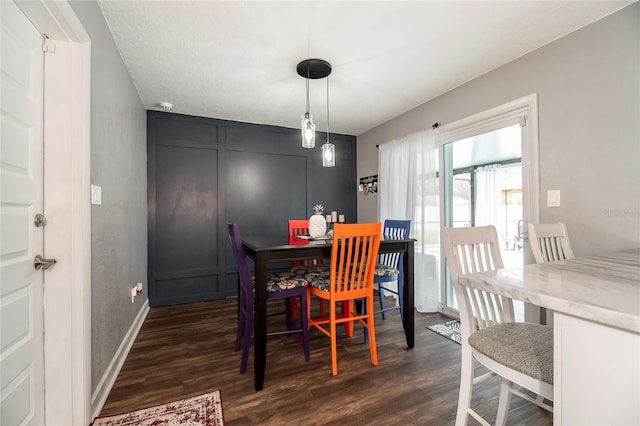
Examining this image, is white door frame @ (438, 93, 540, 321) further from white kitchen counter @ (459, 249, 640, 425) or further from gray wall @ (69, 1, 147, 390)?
gray wall @ (69, 1, 147, 390)

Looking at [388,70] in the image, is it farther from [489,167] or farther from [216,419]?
[216,419]

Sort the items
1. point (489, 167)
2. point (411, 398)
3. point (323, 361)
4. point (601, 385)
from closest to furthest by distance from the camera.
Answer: point (601, 385), point (411, 398), point (323, 361), point (489, 167)

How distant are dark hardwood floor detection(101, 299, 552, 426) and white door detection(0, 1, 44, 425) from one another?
0.60 meters

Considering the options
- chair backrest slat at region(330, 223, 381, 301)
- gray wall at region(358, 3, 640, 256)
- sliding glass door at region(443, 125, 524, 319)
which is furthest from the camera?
sliding glass door at region(443, 125, 524, 319)

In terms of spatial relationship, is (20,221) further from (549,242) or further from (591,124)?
(591,124)

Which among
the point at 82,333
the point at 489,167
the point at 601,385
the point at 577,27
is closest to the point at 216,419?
the point at 82,333

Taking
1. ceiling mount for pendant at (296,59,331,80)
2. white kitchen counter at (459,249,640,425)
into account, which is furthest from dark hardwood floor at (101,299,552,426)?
ceiling mount for pendant at (296,59,331,80)

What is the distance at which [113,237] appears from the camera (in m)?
2.03

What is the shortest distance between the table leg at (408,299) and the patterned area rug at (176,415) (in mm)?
1523

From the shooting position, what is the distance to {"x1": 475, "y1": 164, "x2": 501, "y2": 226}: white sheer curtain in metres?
3.03

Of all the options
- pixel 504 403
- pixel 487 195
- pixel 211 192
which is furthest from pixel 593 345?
pixel 211 192

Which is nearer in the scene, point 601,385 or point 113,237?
point 601,385

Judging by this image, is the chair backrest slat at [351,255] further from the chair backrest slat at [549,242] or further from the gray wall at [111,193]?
the gray wall at [111,193]

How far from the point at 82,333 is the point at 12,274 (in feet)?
1.49
